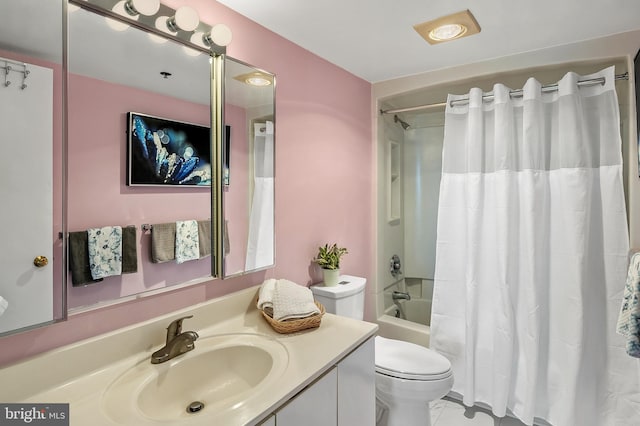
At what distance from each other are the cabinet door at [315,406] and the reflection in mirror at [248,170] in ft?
2.12

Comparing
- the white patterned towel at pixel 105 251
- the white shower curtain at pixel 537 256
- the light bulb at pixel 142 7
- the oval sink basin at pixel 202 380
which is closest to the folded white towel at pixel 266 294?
the oval sink basin at pixel 202 380

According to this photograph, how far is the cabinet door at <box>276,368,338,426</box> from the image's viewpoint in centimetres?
104

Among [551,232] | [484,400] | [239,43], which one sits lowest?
[484,400]

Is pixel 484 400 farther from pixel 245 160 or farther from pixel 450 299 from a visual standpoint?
pixel 245 160

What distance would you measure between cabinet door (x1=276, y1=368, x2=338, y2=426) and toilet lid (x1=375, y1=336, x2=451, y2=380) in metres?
0.63

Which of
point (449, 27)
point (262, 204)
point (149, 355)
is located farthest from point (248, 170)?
point (449, 27)

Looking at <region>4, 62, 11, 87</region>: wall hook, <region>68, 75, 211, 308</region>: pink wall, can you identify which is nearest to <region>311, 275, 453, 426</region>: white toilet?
<region>68, 75, 211, 308</region>: pink wall

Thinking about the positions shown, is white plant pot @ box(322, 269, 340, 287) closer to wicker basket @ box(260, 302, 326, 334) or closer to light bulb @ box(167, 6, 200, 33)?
wicker basket @ box(260, 302, 326, 334)

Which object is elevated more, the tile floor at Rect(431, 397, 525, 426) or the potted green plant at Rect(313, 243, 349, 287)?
the potted green plant at Rect(313, 243, 349, 287)

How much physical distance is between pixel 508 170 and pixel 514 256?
54 cm

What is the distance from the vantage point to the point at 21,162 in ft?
3.21

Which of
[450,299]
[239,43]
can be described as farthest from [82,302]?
[450,299]

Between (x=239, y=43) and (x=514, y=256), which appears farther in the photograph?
(x=514, y=256)
